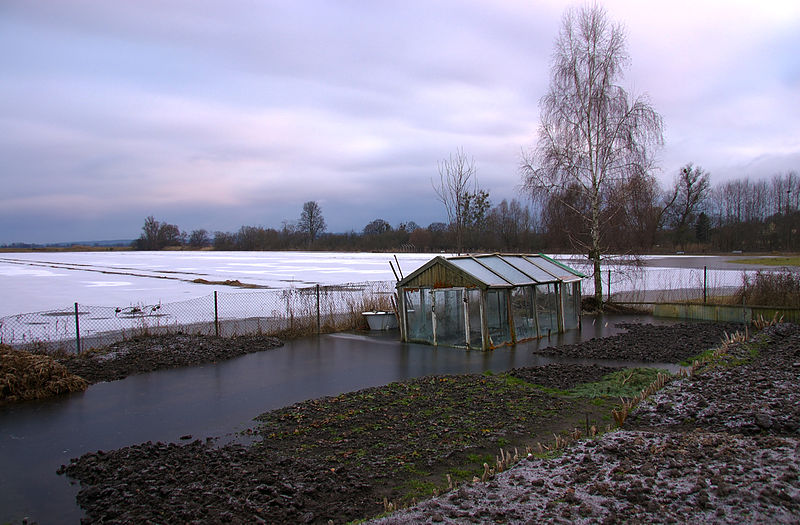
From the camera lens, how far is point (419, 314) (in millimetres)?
14164

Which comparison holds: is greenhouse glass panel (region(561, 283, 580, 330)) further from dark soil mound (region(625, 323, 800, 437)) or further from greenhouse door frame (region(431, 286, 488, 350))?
dark soil mound (region(625, 323, 800, 437))

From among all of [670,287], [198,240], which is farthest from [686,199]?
[198,240]

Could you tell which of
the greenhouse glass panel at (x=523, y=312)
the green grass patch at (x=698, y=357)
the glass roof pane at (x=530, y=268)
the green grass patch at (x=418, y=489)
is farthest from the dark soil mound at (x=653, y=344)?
the green grass patch at (x=418, y=489)

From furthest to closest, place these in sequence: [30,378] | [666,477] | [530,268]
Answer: [530,268] → [30,378] → [666,477]

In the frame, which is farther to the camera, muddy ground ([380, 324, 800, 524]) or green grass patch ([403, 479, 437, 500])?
green grass patch ([403, 479, 437, 500])

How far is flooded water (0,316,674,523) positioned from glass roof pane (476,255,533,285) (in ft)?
5.46

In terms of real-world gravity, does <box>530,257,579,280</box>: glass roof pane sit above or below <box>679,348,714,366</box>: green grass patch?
above

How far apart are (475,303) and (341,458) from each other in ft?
26.3

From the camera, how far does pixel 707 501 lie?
408 cm

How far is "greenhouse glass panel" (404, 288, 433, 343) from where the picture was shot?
14.0 m

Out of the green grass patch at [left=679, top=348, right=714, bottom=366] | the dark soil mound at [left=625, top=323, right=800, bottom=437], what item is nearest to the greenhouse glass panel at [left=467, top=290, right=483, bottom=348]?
the green grass patch at [left=679, top=348, right=714, bottom=366]

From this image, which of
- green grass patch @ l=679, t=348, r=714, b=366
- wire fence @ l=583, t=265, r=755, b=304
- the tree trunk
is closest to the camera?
green grass patch @ l=679, t=348, r=714, b=366

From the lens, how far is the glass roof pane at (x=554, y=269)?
1608 centimetres

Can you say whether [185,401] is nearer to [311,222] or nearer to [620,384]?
[620,384]
